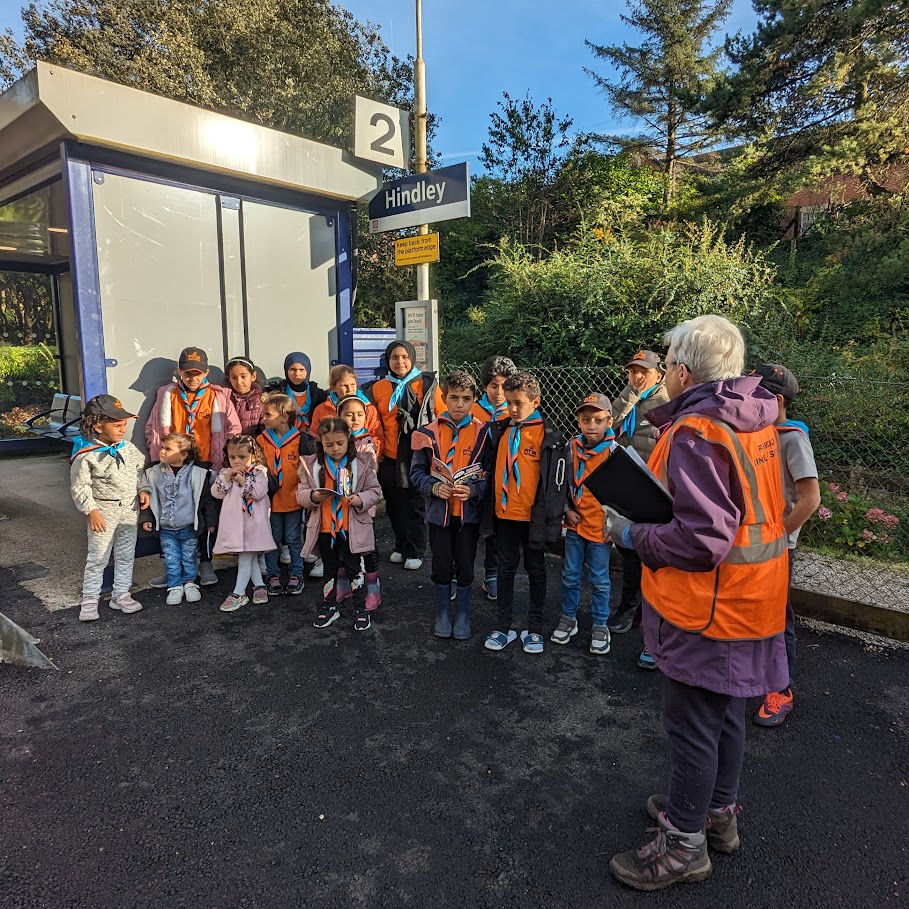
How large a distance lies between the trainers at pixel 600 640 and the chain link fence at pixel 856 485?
1572mm

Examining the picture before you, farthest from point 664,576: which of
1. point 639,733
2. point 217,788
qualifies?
point 217,788

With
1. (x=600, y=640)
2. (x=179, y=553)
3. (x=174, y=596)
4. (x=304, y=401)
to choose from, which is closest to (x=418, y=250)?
(x=304, y=401)

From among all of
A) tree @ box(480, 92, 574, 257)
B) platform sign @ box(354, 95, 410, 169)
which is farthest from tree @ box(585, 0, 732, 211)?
platform sign @ box(354, 95, 410, 169)

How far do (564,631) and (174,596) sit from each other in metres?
2.82

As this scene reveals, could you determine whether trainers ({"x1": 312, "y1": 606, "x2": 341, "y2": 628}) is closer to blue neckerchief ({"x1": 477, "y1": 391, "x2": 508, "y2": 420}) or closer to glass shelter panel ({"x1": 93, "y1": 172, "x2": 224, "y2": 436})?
blue neckerchief ({"x1": 477, "y1": 391, "x2": 508, "y2": 420})

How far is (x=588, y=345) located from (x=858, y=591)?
3.70 metres

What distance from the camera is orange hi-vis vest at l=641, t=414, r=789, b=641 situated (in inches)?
73.7

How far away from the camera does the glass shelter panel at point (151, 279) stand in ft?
15.6

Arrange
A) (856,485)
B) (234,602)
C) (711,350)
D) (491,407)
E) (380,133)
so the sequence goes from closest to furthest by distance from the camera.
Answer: (711,350) < (234,602) < (491,407) < (856,485) < (380,133)

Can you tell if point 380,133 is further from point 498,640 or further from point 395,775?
point 395,775

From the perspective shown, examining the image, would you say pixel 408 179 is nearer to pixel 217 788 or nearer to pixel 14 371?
pixel 217 788

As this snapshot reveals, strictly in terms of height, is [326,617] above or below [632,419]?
below

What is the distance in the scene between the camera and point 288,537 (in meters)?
4.83

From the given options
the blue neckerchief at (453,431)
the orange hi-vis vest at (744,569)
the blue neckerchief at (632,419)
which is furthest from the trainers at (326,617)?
the orange hi-vis vest at (744,569)
